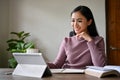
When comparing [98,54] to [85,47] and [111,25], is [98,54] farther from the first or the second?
[111,25]

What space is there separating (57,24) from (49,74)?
3203mm

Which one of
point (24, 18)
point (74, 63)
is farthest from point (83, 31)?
point (24, 18)

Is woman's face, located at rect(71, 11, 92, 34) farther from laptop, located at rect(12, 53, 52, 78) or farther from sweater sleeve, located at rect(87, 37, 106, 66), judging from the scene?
laptop, located at rect(12, 53, 52, 78)

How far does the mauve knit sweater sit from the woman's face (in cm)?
10

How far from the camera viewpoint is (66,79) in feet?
3.69

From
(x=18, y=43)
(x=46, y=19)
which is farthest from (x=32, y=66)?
(x=46, y=19)

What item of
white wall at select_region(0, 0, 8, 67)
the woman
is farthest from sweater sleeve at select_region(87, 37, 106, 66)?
white wall at select_region(0, 0, 8, 67)

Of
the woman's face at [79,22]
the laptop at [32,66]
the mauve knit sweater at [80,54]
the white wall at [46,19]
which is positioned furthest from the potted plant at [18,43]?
the laptop at [32,66]

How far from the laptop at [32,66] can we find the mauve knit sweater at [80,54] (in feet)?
1.26

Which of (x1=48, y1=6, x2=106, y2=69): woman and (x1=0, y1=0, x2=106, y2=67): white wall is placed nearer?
(x1=48, y1=6, x2=106, y2=69): woman

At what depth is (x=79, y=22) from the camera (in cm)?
172

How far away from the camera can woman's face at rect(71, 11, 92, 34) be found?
1692 mm

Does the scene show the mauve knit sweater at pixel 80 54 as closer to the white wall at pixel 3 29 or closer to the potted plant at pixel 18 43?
the potted plant at pixel 18 43

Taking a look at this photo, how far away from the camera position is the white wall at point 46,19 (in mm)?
4391
